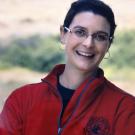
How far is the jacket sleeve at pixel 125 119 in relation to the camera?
6.15ft

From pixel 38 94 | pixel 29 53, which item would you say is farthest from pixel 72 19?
pixel 29 53

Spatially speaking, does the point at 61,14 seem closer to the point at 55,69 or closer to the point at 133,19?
the point at 133,19

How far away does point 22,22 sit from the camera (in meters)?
5.05

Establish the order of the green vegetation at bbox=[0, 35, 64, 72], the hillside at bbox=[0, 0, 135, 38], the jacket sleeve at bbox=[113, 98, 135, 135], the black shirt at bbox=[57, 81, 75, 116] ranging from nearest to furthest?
the jacket sleeve at bbox=[113, 98, 135, 135] → the black shirt at bbox=[57, 81, 75, 116] → the green vegetation at bbox=[0, 35, 64, 72] → the hillside at bbox=[0, 0, 135, 38]

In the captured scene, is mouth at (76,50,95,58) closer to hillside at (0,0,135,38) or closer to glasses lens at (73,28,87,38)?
glasses lens at (73,28,87,38)

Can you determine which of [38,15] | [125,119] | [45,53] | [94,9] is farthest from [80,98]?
[38,15]

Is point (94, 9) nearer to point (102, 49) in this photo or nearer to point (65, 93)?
point (102, 49)

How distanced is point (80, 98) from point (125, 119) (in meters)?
0.17

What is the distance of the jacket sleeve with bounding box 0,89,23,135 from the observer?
76.5 inches

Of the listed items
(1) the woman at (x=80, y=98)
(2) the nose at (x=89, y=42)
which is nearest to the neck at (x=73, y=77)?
(1) the woman at (x=80, y=98)

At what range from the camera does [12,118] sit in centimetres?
197

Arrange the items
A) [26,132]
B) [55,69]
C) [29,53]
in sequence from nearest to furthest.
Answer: [26,132] → [55,69] → [29,53]

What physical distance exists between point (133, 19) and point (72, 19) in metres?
3.07

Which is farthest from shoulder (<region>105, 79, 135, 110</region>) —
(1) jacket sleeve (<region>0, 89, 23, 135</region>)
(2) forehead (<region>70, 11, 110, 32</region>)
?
(1) jacket sleeve (<region>0, 89, 23, 135</region>)
